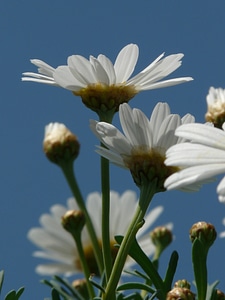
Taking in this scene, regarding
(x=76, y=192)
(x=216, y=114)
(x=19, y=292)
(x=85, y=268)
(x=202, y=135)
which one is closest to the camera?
(x=202, y=135)

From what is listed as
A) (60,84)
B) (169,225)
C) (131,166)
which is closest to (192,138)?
(131,166)

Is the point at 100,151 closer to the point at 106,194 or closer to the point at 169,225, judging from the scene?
the point at 106,194

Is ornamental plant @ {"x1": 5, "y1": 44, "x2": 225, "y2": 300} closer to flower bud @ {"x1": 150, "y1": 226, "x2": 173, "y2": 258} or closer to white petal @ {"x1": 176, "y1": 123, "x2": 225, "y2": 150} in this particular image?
white petal @ {"x1": 176, "y1": 123, "x2": 225, "y2": 150}

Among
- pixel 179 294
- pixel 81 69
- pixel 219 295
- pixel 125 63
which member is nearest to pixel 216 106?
pixel 125 63

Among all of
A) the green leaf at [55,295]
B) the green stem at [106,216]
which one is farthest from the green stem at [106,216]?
the green leaf at [55,295]

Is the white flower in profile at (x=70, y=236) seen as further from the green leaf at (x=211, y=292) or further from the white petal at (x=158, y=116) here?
the white petal at (x=158, y=116)

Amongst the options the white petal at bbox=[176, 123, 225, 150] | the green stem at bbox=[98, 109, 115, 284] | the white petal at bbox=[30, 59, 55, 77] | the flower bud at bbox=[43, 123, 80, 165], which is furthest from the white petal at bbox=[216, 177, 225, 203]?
the flower bud at bbox=[43, 123, 80, 165]

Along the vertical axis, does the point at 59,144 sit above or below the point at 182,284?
above

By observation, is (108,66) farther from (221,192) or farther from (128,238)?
(221,192)
